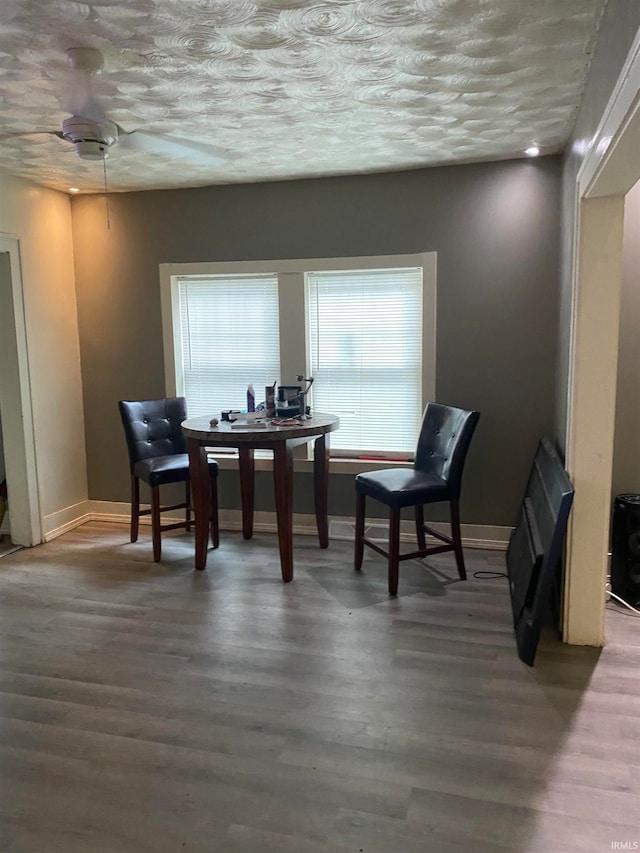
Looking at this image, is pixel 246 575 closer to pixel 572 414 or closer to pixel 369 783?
pixel 369 783

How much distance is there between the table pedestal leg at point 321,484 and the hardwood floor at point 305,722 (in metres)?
0.52

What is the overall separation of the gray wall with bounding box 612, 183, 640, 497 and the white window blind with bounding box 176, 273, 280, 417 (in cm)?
218

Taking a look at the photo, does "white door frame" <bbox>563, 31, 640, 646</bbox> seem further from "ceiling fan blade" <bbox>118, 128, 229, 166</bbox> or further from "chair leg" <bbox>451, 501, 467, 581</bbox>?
"ceiling fan blade" <bbox>118, 128, 229, 166</bbox>

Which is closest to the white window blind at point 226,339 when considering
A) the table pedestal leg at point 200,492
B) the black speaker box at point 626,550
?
the table pedestal leg at point 200,492

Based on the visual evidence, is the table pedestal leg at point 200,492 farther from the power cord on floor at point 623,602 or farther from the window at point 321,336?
the power cord on floor at point 623,602

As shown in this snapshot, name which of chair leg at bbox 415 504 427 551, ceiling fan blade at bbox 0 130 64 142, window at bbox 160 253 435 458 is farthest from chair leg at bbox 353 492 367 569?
ceiling fan blade at bbox 0 130 64 142

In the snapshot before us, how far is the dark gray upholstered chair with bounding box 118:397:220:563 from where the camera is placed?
150 inches

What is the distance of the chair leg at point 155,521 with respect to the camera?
3.79 meters

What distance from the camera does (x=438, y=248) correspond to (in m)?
3.89

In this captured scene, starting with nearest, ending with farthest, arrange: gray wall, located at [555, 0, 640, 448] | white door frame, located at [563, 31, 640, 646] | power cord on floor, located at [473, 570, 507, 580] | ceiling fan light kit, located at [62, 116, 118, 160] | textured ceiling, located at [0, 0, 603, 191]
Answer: gray wall, located at [555, 0, 640, 448] < textured ceiling, located at [0, 0, 603, 191] < white door frame, located at [563, 31, 640, 646] < ceiling fan light kit, located at [62, 116, 118, 160] < power cord on floor, located at [473, 570, 507, 580]

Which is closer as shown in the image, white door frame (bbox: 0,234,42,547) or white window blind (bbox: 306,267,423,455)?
white door frame (bbox: 0,234,42,547)

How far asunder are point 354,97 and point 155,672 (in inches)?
103

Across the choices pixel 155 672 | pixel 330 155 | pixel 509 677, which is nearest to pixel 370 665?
pixel 509 677

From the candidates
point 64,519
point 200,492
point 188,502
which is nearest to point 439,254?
point 200,492
